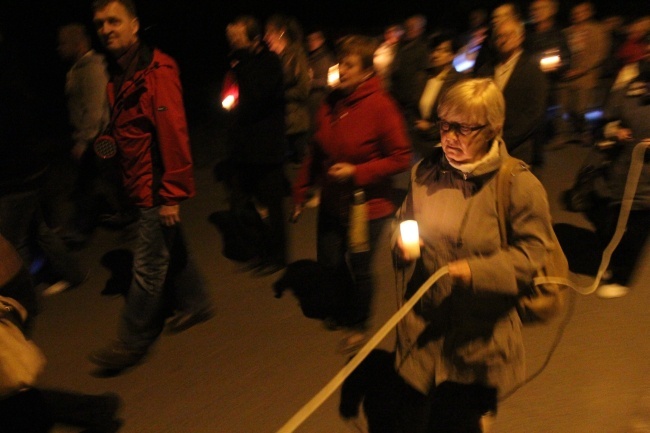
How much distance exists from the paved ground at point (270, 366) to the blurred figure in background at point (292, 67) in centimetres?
246

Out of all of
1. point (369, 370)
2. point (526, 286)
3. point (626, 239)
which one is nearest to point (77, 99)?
point (369, 370)

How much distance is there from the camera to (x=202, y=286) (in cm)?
437

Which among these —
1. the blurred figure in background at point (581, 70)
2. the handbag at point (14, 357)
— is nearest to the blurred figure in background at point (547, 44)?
the blurred figure in background at point (581, 70)

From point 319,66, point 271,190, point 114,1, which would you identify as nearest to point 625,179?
point 271,190

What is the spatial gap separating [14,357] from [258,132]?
9.63 feet

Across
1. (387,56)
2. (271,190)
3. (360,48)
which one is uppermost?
(360,48)

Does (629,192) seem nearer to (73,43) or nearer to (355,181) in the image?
(355,181)

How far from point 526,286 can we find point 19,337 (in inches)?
70.0

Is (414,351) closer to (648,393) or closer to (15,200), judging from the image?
(648,393)

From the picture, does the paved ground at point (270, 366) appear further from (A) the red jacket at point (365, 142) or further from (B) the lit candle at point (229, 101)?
(B) the lit candle at point (229, 101)

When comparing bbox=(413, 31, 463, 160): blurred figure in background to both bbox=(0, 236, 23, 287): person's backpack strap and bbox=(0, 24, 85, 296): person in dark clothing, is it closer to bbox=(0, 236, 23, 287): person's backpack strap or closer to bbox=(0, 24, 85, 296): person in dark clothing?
bbox=(0, 24, 85, 296): person in dark clothing

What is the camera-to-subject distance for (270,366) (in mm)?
3984

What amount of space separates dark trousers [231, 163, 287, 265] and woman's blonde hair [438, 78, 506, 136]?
111 inches

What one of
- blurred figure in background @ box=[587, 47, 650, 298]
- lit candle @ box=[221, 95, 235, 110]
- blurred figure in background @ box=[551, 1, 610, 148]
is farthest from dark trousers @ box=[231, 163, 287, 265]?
blurred figure in background @ box=[551, 1, 610, 148]
